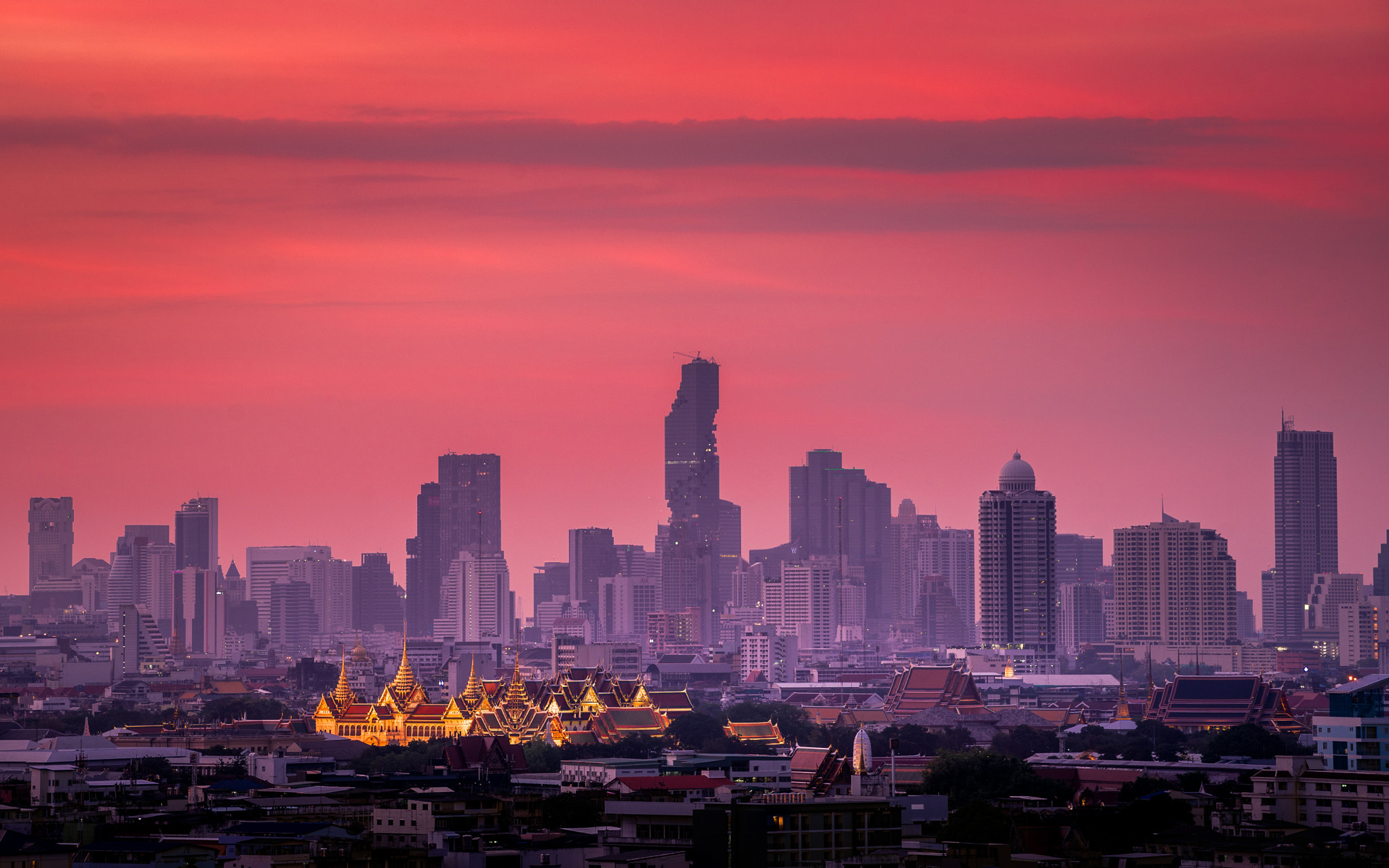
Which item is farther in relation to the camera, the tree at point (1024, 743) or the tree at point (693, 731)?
the tree at point (693, 731)

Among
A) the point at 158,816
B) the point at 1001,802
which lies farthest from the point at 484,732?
the point at 158,816

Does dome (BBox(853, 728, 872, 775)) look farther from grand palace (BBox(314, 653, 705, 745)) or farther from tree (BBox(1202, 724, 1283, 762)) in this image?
grand palace (BBox(314, 653, 705, 745))

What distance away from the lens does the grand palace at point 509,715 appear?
7116 inches

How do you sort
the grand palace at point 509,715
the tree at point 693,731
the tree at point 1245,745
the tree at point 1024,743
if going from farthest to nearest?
the tree at point 693,731 → the grand palace at point 509,715 → the tree at point 1024,743 → the tree at point 1245,745

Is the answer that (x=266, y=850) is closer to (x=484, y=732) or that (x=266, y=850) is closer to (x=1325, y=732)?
(x=1325, y=732)

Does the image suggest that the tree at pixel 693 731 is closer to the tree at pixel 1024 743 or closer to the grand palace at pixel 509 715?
the grand palace at pixel 509 715

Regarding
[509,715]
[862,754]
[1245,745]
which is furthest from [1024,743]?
[862,754]

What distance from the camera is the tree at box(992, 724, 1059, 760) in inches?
7037

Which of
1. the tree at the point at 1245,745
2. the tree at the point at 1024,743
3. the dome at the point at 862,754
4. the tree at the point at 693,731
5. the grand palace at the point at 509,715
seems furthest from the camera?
the tree at the point at 693,731

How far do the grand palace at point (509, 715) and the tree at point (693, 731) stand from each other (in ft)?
3.27

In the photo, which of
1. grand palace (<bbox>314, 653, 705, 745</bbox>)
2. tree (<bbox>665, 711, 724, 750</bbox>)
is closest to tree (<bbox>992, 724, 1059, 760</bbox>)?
tree (<bbox>665, 711, 724, 750</bbox>)

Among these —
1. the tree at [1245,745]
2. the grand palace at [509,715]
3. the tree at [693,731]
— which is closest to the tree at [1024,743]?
the tree at [1245,745]

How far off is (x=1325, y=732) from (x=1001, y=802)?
44.2ft

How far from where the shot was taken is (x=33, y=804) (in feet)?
349
